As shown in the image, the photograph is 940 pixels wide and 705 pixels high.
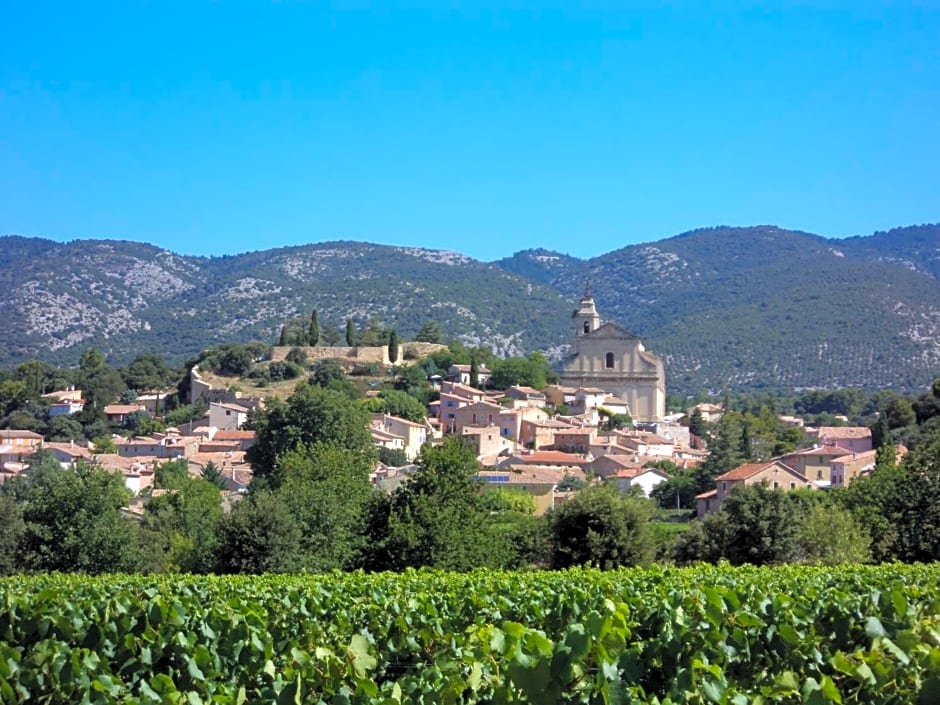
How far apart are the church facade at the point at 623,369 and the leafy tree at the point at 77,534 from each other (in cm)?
8225

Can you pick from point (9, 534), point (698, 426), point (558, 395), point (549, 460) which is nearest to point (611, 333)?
point (558, 395)

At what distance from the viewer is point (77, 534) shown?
3575cm

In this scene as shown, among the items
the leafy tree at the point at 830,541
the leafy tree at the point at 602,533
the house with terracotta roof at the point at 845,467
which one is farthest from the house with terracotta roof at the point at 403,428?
the leafy tree at the point at 602,533

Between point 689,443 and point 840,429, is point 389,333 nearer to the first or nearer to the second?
point 689,443

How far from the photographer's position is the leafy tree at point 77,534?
117 feet

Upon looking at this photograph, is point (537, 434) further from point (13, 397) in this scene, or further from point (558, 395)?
point (13, 397)

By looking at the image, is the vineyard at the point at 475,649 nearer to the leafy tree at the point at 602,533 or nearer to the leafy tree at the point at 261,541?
the leafy tree at the point at 261,541

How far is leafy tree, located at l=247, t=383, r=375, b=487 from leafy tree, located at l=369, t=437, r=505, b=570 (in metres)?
30.8

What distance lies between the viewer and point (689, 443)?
378ft

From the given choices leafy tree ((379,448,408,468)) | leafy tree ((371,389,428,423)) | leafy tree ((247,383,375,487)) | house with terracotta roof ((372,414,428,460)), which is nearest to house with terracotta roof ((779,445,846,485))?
leafy tree ((379,448,408,468))

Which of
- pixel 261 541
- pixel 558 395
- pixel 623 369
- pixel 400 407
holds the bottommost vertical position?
pixel 261 541

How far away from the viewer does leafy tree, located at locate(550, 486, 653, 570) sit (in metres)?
35.1

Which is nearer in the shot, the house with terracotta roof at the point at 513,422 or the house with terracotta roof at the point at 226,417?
the house with terracotta roof at the point at 513,422

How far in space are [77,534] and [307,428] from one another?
34941 mm
